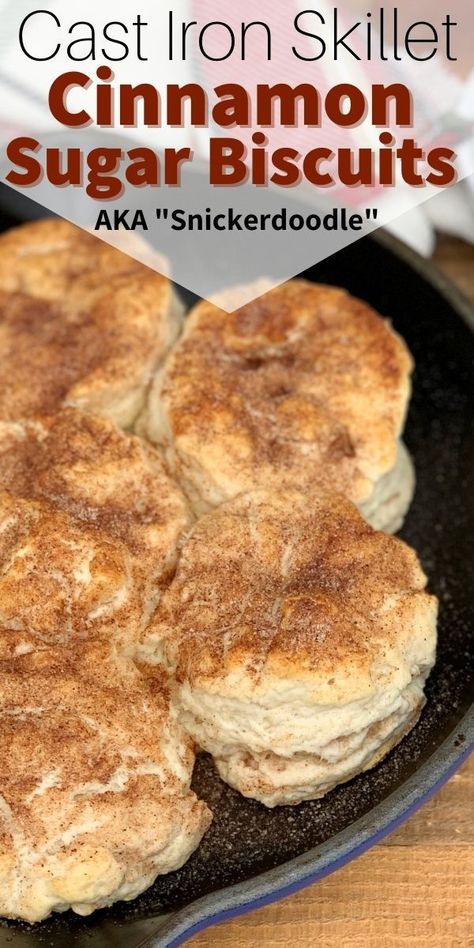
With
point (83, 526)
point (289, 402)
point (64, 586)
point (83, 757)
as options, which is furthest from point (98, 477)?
point (83, 757)

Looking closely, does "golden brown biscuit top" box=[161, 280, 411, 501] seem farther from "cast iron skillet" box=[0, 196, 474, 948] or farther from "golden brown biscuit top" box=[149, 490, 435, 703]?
"cast iron skillet" box=[0, 196, 474, 948]

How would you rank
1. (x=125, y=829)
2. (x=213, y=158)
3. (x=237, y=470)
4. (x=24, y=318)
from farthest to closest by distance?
(x=213, y=158) < (x=24, y=318) < (x=237, y=470) < (x=125, y=829)

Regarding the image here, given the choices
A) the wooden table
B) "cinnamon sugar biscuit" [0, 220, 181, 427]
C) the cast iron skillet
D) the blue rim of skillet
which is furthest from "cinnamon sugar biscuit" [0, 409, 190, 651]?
the wooden table

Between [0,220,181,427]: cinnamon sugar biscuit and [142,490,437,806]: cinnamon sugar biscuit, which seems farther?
[0,220,181,427]: cinnamon sugar biscuit

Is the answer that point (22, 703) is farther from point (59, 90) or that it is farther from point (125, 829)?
point (59, 90)

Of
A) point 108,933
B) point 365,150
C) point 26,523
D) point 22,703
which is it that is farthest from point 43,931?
point 365,150

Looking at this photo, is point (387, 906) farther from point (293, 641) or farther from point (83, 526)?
point (83, 526)
